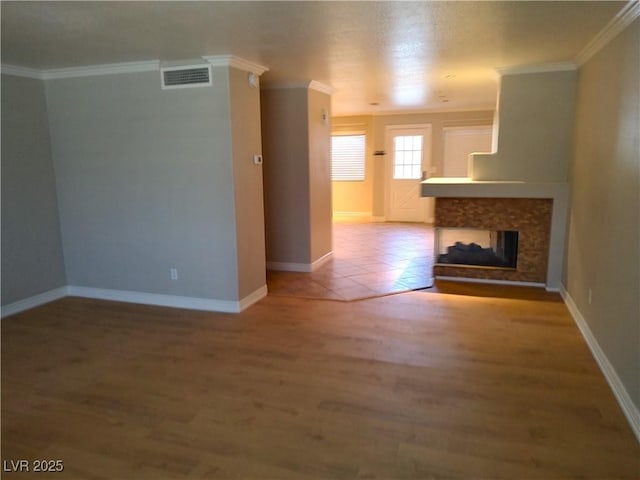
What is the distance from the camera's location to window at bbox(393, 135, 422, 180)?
364 inches

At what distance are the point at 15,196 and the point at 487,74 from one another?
5.01 metres

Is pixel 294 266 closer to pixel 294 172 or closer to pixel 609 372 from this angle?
pixel 294 172

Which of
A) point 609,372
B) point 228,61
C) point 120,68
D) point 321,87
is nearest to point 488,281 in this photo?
point 609,372

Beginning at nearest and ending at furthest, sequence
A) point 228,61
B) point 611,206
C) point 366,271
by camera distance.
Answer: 1. point 611,206
2. point 228,61
3. point 366,271

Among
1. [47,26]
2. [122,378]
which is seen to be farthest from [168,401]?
[47,26]

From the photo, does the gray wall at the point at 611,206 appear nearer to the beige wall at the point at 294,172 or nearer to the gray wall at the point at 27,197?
the beige wall at the point at 294,172

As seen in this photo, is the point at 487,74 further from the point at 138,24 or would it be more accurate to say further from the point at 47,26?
the point at 47,26

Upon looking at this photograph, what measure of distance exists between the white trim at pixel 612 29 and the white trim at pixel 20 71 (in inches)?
190

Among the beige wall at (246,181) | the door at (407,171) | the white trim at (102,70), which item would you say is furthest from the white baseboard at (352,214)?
the white trim at (102,70)

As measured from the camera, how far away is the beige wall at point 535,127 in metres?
4.45

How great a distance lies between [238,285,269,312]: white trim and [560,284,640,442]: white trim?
2905 millimetres

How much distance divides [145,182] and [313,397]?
274 centimetres

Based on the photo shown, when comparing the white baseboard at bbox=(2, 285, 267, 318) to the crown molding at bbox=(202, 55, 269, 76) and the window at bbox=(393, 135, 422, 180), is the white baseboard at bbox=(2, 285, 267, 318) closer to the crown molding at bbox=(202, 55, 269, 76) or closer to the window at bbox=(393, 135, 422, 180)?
the crown molding at bbox=(202, 55, 269, 76)

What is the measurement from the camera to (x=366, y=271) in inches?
219
